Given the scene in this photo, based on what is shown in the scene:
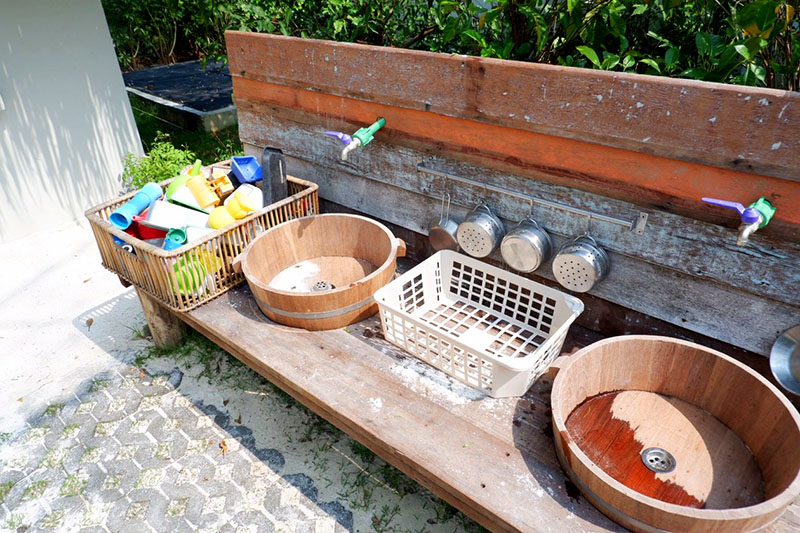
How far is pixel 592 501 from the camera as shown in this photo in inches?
62.7

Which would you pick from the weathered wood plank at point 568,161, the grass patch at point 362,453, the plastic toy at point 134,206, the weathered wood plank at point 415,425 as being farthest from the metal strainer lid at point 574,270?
the plastic toy at point 134,206

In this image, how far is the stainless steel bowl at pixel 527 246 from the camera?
2.19 meters

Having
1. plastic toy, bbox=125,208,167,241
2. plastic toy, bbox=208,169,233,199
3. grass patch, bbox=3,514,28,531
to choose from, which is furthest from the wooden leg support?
grass patch, bbox=3,514,28,531

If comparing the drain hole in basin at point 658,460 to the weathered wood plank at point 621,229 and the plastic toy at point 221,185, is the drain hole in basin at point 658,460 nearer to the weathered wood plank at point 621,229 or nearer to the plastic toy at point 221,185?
the weathered wood plank at point 621,229

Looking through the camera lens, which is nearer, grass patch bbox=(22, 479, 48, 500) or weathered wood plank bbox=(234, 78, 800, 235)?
weathered wood plank bbox=(234, 78, 800, 235)

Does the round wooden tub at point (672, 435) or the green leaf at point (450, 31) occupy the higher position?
the green leaf at point (450, 31)

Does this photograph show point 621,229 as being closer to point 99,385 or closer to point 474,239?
point 474,239

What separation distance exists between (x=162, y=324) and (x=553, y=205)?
223cm

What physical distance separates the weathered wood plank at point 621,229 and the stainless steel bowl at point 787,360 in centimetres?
14

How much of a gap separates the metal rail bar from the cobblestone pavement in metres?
1.33

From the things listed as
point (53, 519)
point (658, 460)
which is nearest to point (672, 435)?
point (658, 460)

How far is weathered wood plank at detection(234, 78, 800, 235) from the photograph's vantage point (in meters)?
1.71

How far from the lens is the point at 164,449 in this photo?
2.60 m

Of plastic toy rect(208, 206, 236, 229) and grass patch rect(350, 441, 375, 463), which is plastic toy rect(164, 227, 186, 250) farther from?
grass patch rect(350, 441, 375, 463)
